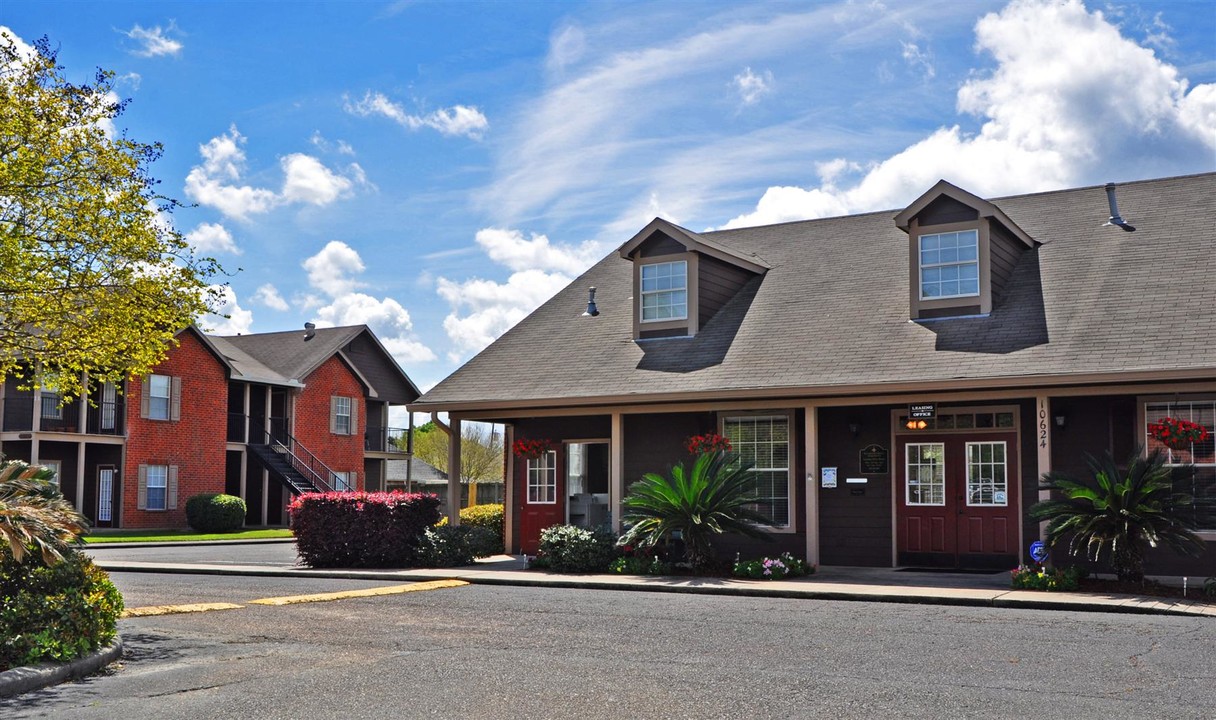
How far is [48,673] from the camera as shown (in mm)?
8867

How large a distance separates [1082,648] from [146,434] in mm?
31143

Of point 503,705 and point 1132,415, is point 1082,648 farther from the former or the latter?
point 1132,415

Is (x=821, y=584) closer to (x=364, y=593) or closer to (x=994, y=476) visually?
(x=994, y=476)

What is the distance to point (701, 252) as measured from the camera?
20.6 metres

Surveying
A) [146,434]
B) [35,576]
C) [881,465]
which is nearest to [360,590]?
[35,576]

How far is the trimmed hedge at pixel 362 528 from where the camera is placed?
19.4 meters

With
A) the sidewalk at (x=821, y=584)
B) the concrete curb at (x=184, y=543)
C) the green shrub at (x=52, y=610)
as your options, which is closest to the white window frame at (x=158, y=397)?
the concrete curb at (x=184, y=543)

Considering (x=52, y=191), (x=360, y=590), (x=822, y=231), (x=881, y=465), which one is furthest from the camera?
(x=822, y=231)

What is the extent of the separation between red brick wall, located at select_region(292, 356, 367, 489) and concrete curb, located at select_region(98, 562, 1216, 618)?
21.6 m

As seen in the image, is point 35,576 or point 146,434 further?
point 146,434

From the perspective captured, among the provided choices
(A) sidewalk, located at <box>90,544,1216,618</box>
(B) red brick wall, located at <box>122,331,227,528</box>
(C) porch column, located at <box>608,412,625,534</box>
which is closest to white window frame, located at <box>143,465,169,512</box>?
(B) red brick wall, located at <box>122,331,227,528</box>

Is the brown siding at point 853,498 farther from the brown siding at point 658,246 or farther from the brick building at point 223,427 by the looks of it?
the brick building at point 223,427

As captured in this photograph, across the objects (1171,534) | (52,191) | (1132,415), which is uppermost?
(52,191)

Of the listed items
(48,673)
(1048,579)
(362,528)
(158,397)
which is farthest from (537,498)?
(158,397)
